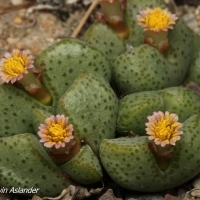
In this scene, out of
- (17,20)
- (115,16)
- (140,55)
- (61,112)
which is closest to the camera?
(61,112)

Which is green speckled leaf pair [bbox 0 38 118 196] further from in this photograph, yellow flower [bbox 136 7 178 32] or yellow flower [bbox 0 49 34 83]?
yellow flower [bbox 136 7 178 32]

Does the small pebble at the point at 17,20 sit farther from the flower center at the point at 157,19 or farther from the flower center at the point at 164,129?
the flower center at the point at 164,129

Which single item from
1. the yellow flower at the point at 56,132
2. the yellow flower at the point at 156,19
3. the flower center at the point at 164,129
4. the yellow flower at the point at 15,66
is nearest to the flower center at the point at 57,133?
the yellow flower at the point at 56,132

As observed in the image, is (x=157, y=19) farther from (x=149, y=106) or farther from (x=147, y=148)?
(x=147, y=148)

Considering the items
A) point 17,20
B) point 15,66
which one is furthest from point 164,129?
point 17,20

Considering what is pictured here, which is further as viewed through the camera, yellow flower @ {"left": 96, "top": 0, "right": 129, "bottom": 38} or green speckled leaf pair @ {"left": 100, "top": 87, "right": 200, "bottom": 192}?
yellow flower @ {"left": 96, "top": 0, "right": 129, "bottom": 38}

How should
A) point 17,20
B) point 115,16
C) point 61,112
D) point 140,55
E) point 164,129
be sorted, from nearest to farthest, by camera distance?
point 164,129 < point 61,112 < point 140,55 < point 115,16 < point 17,20

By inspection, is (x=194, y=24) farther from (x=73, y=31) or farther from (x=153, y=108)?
(x=153, y=108)

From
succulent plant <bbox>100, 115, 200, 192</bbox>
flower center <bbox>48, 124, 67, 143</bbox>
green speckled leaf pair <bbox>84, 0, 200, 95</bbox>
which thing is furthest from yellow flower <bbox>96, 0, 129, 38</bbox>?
flower center <bbox>48, 124, 67, 143</bbox>
